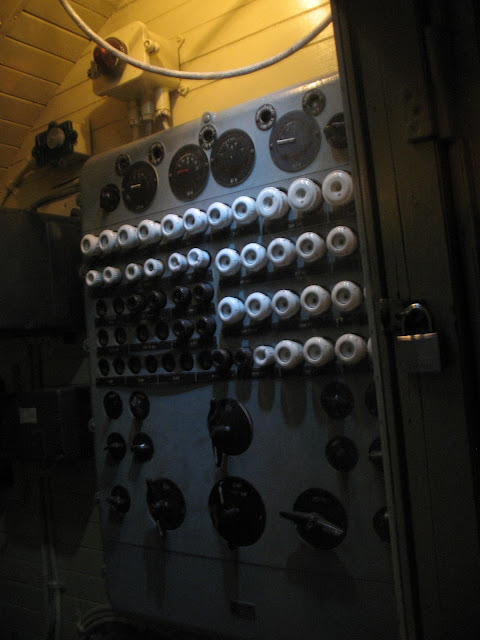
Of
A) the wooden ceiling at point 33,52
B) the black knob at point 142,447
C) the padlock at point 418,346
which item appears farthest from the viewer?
the wooden ceiling at point 33,52

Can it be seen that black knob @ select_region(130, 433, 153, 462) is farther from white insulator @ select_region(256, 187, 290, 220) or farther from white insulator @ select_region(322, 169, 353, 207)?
white insulator @ select_region(322, 169, 353, 207)

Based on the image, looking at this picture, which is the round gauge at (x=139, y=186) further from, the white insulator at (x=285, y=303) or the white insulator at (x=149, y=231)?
the white insulator at (x=285, y=303)

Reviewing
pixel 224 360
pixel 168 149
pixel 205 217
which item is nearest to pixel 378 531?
pixel 224 360

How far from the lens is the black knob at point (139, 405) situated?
6.17ft

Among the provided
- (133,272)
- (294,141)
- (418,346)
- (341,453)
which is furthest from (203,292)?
(418,346)

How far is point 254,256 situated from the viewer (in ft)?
5.22

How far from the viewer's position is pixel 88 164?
2.11m

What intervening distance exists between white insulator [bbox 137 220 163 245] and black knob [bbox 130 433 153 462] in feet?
2.24

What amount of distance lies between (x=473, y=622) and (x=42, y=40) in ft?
8.36

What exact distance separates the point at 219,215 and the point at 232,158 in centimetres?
19

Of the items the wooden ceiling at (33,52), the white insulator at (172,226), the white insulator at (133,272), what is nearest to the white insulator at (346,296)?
the white insulator at (172,226)

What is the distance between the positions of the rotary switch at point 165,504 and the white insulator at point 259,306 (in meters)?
0.66

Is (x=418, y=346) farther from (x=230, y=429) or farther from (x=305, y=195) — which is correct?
(x=230, y=429)

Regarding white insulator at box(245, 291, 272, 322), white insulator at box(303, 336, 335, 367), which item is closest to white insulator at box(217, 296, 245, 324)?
white insulator at box(245, 291, 272, 322)
